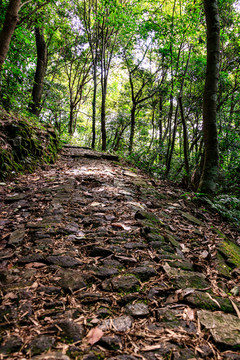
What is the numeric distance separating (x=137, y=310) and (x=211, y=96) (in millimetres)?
5051

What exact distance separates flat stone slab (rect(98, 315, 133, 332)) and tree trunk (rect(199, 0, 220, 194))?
4.32 m

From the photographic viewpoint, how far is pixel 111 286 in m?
1.67

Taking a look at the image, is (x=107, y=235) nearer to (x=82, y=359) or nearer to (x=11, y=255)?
(x=11, y=255)

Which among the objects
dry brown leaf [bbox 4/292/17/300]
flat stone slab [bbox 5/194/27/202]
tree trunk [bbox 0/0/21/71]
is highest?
tree trunk [bbox 0/0/21/71]

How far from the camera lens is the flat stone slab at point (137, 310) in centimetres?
143

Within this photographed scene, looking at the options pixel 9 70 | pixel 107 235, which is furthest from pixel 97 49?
pixel 107 235

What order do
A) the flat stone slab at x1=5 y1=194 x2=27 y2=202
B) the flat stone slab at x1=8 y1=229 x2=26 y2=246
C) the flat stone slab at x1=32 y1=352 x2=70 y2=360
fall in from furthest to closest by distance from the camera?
the flat stone slab at x1=5 y1=194 x2=27 y2=202
the flat stone slab at x1=8 y1=229 x2=26 y2=246
the flat stone slab at x1=32 y1=352 x2=70 y2=360

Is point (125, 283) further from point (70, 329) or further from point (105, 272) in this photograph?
point (70, 329)

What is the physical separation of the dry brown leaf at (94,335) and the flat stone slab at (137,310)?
258 mm

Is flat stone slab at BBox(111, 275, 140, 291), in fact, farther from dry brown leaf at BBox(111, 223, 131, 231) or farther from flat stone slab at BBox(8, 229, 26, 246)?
flat stone slab at BBox(8, 229, 26, 246)

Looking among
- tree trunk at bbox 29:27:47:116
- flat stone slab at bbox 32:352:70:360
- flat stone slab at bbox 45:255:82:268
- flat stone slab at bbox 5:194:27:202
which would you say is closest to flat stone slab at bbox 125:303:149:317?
flat stone slab at bbox 32:352:70:360

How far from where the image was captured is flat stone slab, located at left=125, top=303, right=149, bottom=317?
1.43 m

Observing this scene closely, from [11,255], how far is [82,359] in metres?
1.25

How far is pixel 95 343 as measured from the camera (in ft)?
3.90
